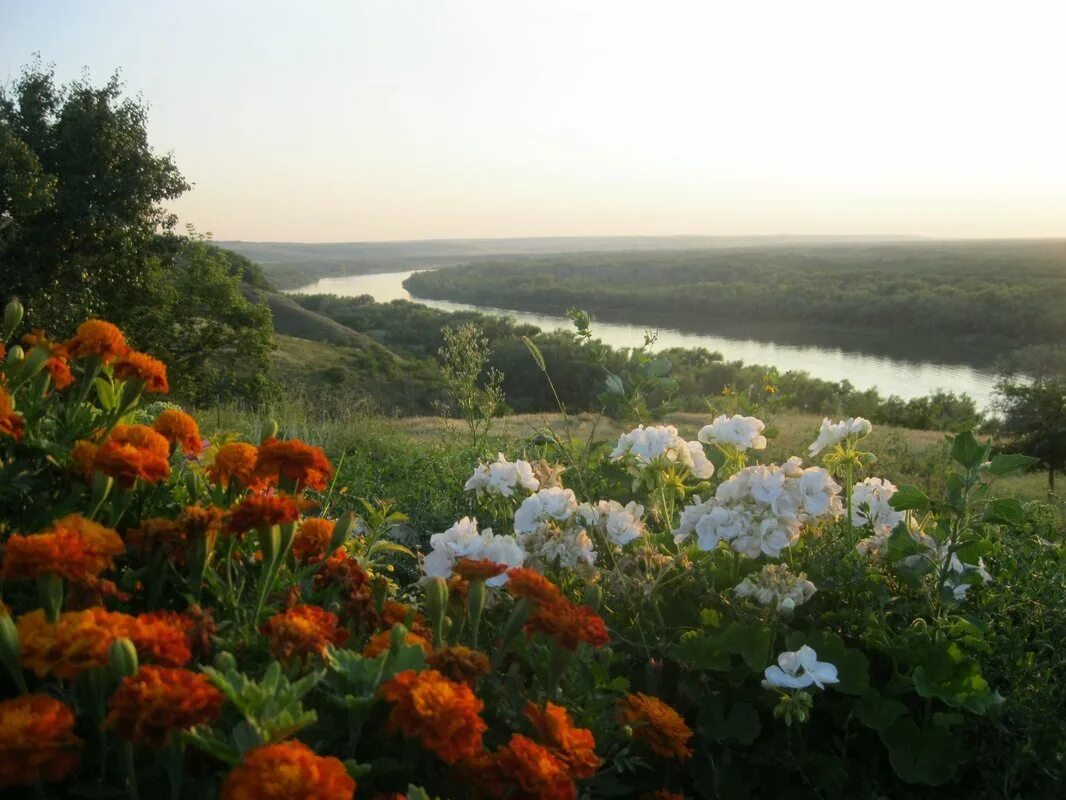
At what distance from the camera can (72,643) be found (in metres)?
1.18

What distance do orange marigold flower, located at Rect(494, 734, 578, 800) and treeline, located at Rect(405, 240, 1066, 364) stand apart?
38.5 metres

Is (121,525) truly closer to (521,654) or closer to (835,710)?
(521,654)

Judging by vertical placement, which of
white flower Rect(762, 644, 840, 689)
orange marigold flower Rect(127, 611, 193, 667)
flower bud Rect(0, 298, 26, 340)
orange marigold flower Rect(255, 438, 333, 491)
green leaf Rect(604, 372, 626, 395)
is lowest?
white flower Rect(762, 644, 840, 689)

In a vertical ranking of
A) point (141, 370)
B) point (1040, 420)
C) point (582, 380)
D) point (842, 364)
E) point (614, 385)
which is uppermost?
point (141, 370)

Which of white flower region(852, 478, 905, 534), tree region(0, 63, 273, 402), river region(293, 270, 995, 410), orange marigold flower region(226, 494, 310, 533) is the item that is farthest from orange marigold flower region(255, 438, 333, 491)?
river region(293, 270, 995, 410)

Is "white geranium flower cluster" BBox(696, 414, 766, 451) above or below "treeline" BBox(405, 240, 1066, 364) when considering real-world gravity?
above

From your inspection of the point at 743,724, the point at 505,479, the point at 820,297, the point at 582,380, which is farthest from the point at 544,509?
the point at 820,297

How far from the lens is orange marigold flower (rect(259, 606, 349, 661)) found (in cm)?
133

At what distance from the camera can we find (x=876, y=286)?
61.3m

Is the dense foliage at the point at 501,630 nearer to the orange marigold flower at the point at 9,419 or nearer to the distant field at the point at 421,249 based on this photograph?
the orange marigold flower at the point at 9,419

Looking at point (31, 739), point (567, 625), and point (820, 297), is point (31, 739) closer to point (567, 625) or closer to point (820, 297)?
point (567, 625)

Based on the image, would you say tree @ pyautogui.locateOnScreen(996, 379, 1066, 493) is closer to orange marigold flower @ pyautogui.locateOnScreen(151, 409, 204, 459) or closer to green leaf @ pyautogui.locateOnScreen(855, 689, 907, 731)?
green leaf @ pyautogui.locateOnScreen(855, 689, 907, 731)

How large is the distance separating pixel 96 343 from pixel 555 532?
3.90 feet

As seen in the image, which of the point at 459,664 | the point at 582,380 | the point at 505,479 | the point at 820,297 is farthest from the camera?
the point at 820,297
